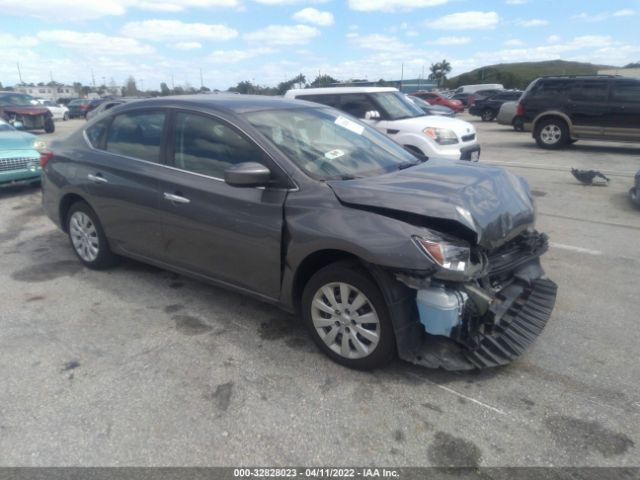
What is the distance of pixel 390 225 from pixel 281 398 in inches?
47.9

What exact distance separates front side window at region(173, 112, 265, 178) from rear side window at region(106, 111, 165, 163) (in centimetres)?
25

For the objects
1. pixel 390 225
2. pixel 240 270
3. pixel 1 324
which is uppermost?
pixel 390 225

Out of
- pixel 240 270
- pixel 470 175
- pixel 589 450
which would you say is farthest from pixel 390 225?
pixel 589 450

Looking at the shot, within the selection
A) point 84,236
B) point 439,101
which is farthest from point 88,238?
point 439,101

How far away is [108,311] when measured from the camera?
4102mm

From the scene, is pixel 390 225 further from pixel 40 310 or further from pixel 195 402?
pixel 40 310

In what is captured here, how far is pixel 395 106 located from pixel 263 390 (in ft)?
24.1

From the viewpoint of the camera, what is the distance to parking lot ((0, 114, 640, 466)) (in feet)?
8.27

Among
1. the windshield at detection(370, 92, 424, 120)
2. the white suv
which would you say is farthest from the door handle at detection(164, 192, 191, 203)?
the windshield at detection(370, 92, 424, 120)

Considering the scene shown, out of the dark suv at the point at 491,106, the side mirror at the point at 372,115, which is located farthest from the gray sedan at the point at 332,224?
the dark suv at the point at 491,106

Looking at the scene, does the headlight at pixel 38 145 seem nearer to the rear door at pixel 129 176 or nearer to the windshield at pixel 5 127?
the windshield at pixel 5 127

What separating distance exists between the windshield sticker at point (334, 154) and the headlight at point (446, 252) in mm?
1093

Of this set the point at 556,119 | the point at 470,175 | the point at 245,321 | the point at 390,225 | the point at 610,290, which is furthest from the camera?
the point at 556,119

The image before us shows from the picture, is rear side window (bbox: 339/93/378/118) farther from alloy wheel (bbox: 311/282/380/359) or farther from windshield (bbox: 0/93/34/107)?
windshield (bbox: 0/93/34/107)
